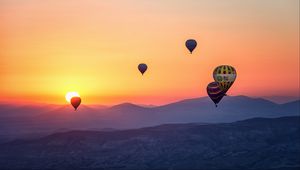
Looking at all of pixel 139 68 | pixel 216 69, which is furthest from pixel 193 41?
pixel 139 68

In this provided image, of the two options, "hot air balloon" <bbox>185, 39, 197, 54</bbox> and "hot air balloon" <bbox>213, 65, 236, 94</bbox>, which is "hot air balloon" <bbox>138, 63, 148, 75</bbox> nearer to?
"hot air balloon" <bbox>185, 39, 197, 54</bbox>

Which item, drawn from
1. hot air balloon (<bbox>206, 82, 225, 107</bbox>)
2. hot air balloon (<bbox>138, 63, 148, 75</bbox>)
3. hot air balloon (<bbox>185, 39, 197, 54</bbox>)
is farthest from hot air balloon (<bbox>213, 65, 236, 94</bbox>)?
hot air balloon (<bbox>138, 63, 148, 75</bbox>)

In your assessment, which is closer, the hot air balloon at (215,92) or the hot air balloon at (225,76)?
the hot air balloon at (225,76)

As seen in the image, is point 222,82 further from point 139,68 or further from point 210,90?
point 139,68

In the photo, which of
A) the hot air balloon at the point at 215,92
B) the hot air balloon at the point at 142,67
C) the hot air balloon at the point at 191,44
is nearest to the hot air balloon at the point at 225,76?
the hot air balloon at the point at 215,92

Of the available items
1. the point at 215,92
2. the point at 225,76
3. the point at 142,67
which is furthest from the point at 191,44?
the point at 142,67

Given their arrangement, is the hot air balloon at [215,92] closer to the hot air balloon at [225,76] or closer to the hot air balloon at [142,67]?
the hot air balloon at [225,76]

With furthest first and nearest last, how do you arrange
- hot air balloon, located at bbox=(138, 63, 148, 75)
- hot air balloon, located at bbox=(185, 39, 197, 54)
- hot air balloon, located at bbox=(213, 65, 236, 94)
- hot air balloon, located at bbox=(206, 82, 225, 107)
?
hot air balloon, located at bbox=(138, 63, 148, 75) → hot air balloon, located at bbox=(206, 82, 225, 107) → hot air balloon, located at bbox=(185, 39, 197, 54) → hot air balloon, located at bbox=(213, 65, 236, 94)
